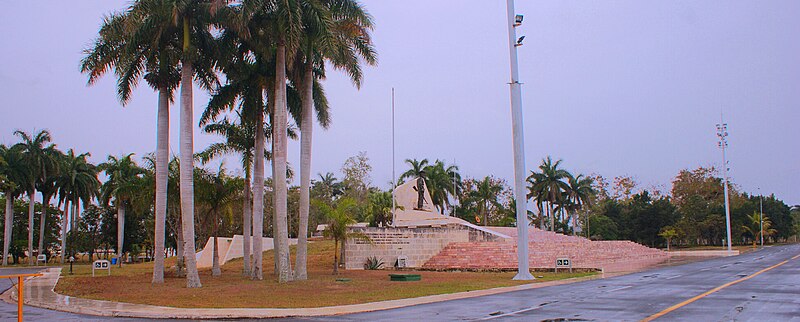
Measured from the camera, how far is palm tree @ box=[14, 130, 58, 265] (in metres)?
57.0

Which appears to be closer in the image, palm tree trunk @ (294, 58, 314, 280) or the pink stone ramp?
palm tree trunk @ (294, 58, 314, 280)

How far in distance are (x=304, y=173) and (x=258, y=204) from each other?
3.01 m

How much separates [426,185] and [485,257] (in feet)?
107

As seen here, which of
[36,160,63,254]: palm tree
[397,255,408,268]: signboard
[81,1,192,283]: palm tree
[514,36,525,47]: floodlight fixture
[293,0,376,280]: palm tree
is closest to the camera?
[81,1,192,283]: palm tree

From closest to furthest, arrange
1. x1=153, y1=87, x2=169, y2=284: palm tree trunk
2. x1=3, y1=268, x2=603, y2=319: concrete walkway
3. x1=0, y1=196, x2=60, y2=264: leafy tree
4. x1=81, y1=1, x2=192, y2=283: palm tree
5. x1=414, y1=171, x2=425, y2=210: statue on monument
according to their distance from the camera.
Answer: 1. x1=3, y1=268, x2=603, y2=319: concrete walkway
2. x1=81, y1=1, x2=192, y2=283: palm tree
3. x1=153, y1=87, x2=169, y2=284: palm tree trunk
4. x1=414, y1=171, x2=425, y2=210: statue on monument
5. x1=0, y1=196, x2=60, y2=264: leafy tree

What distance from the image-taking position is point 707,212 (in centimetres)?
8381

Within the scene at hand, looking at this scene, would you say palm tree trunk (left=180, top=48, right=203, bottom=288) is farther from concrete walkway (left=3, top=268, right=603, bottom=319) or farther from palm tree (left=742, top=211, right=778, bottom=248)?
palm tree (left=742, top=211, right=778, bottom=248)

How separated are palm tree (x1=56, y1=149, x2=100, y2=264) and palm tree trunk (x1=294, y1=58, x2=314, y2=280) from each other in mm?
44059

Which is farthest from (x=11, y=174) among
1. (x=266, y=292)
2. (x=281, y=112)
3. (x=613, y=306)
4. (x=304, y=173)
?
(x=613, y=306)

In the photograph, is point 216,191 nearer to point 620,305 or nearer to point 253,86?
point 253,86

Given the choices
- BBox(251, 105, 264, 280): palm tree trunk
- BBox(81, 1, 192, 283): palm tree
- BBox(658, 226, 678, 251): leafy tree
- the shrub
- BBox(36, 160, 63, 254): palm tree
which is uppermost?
BBox(81, 1, 192, 283): palm tree

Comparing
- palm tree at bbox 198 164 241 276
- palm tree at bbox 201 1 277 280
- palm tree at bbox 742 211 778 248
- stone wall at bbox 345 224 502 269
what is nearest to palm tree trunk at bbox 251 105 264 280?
palm tree at bbox 201 1 277 280

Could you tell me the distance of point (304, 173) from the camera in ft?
84.8

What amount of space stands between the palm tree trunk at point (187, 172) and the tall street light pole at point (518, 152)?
12.7 m
